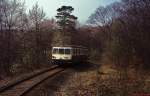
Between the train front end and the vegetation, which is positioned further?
the train front end

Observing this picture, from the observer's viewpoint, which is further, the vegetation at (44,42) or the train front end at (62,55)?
the train front end at (62,55)

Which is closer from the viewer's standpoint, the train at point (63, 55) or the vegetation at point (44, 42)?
the vegetation at point (44, 42)

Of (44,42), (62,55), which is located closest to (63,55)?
(62,55)

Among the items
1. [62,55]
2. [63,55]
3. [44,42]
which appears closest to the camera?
[63,55]

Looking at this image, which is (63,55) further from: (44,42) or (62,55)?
(44,42)

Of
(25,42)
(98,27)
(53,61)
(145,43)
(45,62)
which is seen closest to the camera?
(145,43)

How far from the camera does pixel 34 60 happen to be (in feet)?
126

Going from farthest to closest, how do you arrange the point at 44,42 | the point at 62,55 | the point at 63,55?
the point at 44,42 → the point at 62,55 → the point at 63,55

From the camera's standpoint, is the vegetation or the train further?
the train

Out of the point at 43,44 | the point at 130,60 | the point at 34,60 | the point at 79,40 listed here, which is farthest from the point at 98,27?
the point at 130,60

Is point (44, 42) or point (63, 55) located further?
point (44, 42)

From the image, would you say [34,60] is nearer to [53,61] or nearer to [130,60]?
[53,61]

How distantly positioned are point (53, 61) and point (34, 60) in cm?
313

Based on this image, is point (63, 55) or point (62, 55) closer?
point (63, 55)
